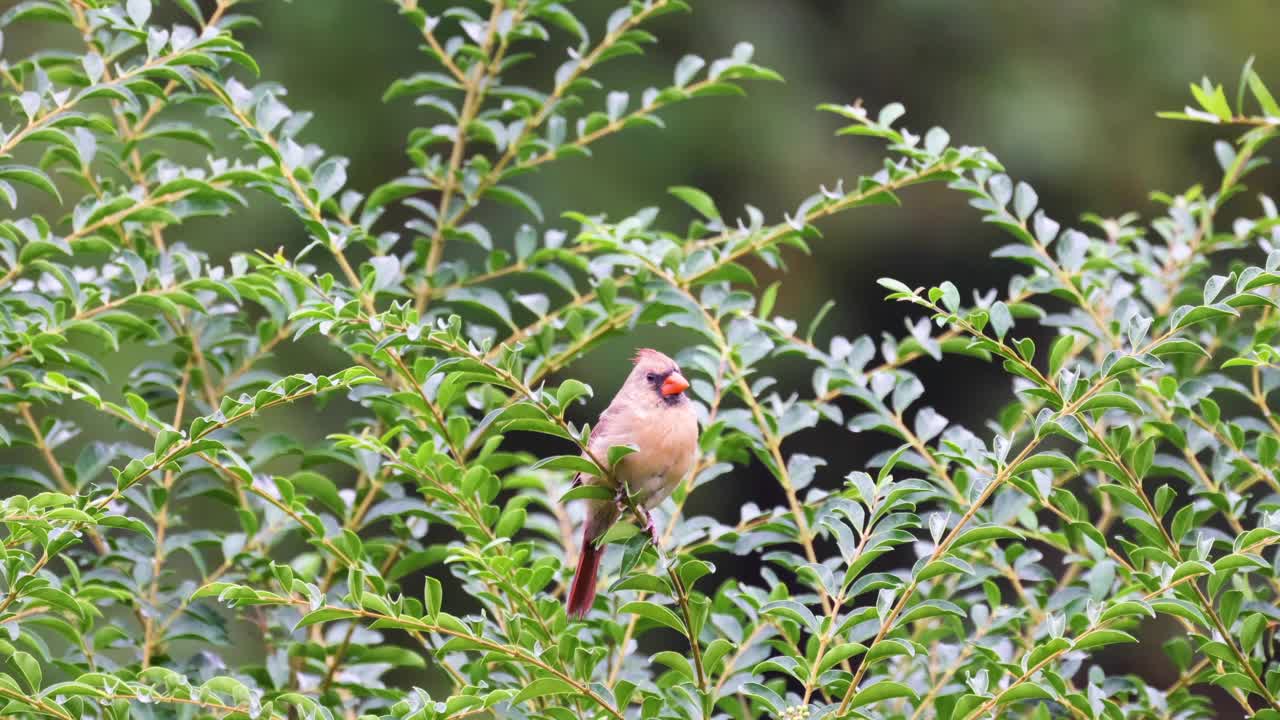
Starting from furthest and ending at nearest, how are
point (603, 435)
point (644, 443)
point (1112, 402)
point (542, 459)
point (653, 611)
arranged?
point (603, 435) < point (644, 443) < point (542, 459) < point (653, 611) < point (1112, 402)

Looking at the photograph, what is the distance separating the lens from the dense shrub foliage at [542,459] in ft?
5.89

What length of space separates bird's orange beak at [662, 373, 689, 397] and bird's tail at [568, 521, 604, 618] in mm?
303

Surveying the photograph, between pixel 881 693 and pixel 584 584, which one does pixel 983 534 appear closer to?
pixel 881 693

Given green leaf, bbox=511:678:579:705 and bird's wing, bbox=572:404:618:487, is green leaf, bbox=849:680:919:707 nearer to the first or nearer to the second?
green leaf, bbox=511:678:579:705

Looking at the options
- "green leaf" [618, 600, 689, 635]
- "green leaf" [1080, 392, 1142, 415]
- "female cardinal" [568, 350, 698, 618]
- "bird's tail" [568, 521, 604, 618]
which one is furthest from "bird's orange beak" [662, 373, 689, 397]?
"green leaf" [1080, 392, 1142, 415]

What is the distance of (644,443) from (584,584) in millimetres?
324

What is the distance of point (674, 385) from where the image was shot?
2.24 m

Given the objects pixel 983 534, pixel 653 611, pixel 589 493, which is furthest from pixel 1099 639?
pixel 589 493

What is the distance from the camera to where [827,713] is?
5.91 feet

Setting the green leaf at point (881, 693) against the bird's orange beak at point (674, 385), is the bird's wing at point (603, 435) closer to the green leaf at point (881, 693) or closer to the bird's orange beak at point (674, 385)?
the bird's orange beak at point (674, 385)

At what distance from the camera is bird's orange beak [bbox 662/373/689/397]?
7.33 ft

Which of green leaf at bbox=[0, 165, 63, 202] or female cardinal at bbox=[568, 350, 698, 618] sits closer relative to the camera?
green leaf at bbox=[0, 165, 63, 202]

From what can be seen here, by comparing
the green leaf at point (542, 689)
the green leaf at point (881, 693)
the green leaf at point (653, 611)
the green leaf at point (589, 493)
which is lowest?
the green leaf at point (542, 689)

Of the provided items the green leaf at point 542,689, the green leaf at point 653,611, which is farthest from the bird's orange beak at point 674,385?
the green leaf at point 542,689
